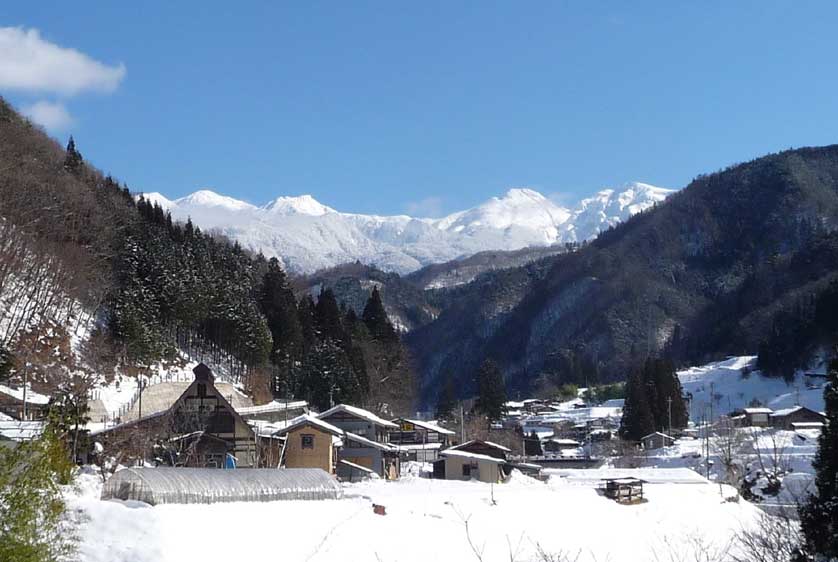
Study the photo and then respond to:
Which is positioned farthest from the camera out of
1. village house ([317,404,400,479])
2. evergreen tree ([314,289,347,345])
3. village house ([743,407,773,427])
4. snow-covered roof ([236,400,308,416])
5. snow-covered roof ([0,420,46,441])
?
village house ([743,407,773,427])

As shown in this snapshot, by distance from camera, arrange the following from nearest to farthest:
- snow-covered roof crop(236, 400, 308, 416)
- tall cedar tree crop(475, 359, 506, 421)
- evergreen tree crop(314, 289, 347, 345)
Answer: snow-covered roof crop(236, 400, 308, 416)
evergreen tree crop(314, 289, 347, 345)
tall cedar tree crop(475, 359, 506, 421)

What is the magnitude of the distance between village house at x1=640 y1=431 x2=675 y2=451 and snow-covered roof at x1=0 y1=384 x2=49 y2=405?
44.9 m

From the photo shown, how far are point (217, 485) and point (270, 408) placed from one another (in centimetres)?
2847

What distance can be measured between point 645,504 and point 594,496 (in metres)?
1.90

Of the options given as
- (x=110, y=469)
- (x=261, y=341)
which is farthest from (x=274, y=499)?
(x=261, y=341)

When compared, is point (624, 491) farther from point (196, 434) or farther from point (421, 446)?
point (421, 446)

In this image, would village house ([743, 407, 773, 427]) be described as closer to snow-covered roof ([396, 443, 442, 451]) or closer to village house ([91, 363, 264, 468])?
snow-covered roof ([396, 443, 442, 451])

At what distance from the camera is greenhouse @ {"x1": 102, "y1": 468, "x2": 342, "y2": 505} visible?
23828 millimetres

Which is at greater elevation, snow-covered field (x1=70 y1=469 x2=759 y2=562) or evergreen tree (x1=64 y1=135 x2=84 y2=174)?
evergreen tree (x1=64 y1=135 x2=84 y2=174)

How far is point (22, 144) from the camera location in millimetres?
64438

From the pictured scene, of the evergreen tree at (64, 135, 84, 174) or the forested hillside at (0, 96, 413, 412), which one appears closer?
the forested hillside at (0, 96, 413, 412)

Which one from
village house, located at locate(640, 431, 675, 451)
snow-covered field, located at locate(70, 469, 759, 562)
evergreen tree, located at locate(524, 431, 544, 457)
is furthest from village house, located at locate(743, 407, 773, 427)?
snow-covered field, located at locate(70, 469, 759, 562)

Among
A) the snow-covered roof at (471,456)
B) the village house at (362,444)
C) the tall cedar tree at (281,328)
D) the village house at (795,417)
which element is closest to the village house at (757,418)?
the village house at (795,417)

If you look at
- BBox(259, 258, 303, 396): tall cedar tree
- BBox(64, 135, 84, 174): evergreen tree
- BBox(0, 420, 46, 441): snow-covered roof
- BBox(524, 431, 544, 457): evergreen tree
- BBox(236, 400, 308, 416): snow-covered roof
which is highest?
BBox(64, 135, 84, 174): evergreen tree
